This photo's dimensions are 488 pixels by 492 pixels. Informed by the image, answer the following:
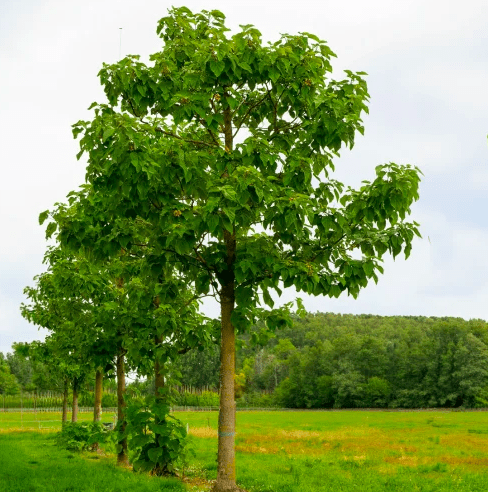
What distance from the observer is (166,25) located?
12242 mm

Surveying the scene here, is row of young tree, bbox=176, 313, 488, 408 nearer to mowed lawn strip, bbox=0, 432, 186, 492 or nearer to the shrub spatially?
the shrub

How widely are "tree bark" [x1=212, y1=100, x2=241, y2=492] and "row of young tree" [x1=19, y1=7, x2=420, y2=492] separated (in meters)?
0.02

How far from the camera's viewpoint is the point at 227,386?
35.6 feet

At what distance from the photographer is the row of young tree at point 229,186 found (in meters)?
9.17

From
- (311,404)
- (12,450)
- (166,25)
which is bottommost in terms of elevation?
(311,404)

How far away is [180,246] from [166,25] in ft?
18.4

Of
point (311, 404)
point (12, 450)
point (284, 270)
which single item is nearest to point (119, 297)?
point (284, 270)

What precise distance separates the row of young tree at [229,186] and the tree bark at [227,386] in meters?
0.02

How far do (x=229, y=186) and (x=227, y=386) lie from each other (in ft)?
13.4

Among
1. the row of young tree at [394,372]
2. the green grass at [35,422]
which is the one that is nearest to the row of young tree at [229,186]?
the green grass at [35,422]

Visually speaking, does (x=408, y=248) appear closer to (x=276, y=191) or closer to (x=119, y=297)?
(x=276, y=191)

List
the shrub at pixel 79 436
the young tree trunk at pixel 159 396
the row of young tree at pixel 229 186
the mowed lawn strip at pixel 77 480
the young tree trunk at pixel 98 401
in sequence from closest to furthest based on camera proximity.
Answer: the row of young tree at pixel 229 186
the young tree trunk at pixel 159 396
the mowed lawn strip at pixel 77 480
the shrub at pixel 79 436
the young tree trunk at pixel 98 401

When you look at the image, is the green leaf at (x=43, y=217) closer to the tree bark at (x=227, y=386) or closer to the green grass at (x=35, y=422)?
the tree bark at (x=227, y=386)

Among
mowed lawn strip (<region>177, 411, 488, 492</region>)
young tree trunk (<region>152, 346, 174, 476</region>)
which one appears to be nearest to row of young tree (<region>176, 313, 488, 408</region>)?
mowed lawn strip (<region>177, 411, 488, 492</region>)
